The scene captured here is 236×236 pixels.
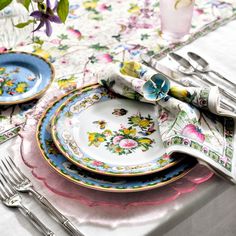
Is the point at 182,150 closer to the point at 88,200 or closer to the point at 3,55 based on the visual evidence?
the point at 88,200

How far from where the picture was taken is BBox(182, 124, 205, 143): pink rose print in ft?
2.55

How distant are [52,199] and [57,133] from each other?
0.38 feet

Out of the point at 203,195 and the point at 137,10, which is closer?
the point at 203,195

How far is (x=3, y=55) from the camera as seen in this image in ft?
3.41

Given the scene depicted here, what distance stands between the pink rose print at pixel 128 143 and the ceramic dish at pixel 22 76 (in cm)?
22

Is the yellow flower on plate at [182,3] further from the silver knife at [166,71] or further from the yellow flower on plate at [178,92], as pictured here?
the yellow flower on plate at [178,92]

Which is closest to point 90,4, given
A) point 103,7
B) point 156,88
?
point 103,7

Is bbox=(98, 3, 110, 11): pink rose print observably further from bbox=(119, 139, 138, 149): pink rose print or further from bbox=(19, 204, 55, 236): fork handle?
bbox=(19, 204, 55, 236): fork handle

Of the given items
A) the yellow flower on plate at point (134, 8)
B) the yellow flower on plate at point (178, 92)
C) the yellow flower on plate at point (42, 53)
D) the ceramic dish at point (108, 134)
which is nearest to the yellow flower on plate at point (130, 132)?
the ceramic dish at point (108, 134)

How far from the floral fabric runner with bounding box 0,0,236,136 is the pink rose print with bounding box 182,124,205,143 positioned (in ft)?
0.97

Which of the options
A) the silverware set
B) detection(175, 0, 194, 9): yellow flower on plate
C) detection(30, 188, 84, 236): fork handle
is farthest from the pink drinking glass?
detection(30, 188, 84, 236): fork handle

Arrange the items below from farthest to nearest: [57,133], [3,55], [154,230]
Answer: [3,55]
[57,133]
[154,230]

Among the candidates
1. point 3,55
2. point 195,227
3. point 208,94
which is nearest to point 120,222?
point 195,227

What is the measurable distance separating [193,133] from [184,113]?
5 cm
